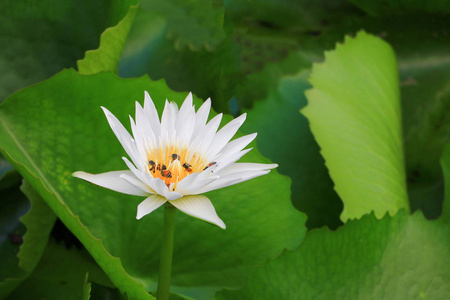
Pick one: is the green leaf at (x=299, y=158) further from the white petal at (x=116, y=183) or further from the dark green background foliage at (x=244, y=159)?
the white petal at (x=116, y=183)

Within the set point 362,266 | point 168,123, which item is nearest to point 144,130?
point 168,123

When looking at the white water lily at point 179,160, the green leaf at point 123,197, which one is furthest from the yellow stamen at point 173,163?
the green leaf at point 123,197

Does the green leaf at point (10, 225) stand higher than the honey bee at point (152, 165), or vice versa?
the honey bee at point (152, 165)

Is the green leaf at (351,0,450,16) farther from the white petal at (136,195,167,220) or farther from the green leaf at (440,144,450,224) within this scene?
the white petal at (136,195,167,220)

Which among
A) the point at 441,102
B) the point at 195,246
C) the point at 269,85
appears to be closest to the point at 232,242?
the point at 195,246

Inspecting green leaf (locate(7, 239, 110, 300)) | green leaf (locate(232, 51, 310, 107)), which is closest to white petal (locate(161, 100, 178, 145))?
green leaf (locate(7, 239, 110, 300))

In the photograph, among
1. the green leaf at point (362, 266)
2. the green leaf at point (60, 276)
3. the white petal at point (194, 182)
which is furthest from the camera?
the green leaf at point (60, 276)
